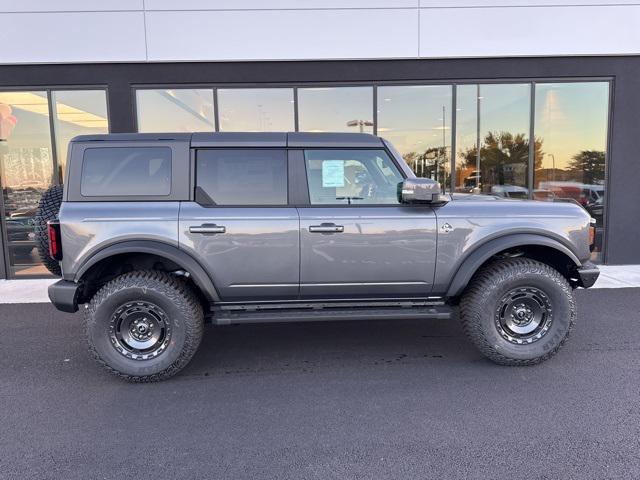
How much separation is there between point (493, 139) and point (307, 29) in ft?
12.8

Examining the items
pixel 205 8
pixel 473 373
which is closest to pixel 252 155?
pixel 473 373

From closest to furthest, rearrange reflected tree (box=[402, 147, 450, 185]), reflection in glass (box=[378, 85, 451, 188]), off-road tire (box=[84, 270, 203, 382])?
off-road tire (box=[84, 270, 203, 382]) < reflection in glass (box=[378, 85, 451, 188]) < reflected tree (box=[402, 147, 450, 185])

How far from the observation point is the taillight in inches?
133

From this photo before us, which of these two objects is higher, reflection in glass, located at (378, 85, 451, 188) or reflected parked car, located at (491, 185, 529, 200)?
reflection in glass, located at (378, 85, 451, 188)

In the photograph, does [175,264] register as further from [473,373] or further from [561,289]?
[561,289]

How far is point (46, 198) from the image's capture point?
3.83 metres

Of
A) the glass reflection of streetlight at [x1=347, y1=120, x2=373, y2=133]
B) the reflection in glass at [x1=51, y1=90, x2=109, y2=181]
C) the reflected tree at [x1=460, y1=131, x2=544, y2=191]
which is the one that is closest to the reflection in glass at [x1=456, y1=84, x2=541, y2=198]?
the reflected tree at [x1=460, y1=131, x2=544, y2=191]

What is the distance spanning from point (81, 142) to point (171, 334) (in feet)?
5.80

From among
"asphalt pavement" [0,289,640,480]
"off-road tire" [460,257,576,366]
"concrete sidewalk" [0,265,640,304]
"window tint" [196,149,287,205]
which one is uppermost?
"window tint" [196,149,287,205]

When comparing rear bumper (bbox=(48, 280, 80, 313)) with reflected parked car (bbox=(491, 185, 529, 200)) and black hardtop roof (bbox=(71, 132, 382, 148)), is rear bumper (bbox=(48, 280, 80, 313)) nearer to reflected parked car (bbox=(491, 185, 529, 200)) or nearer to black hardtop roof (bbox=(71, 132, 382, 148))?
black hardtop roof (bbox=(71, 132, 382, 148))

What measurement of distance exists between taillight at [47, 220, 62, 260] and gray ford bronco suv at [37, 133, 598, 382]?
0.02m

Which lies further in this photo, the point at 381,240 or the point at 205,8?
the point at 205,8

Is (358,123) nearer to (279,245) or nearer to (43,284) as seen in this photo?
(279,245)

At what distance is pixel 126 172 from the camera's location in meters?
3.57
